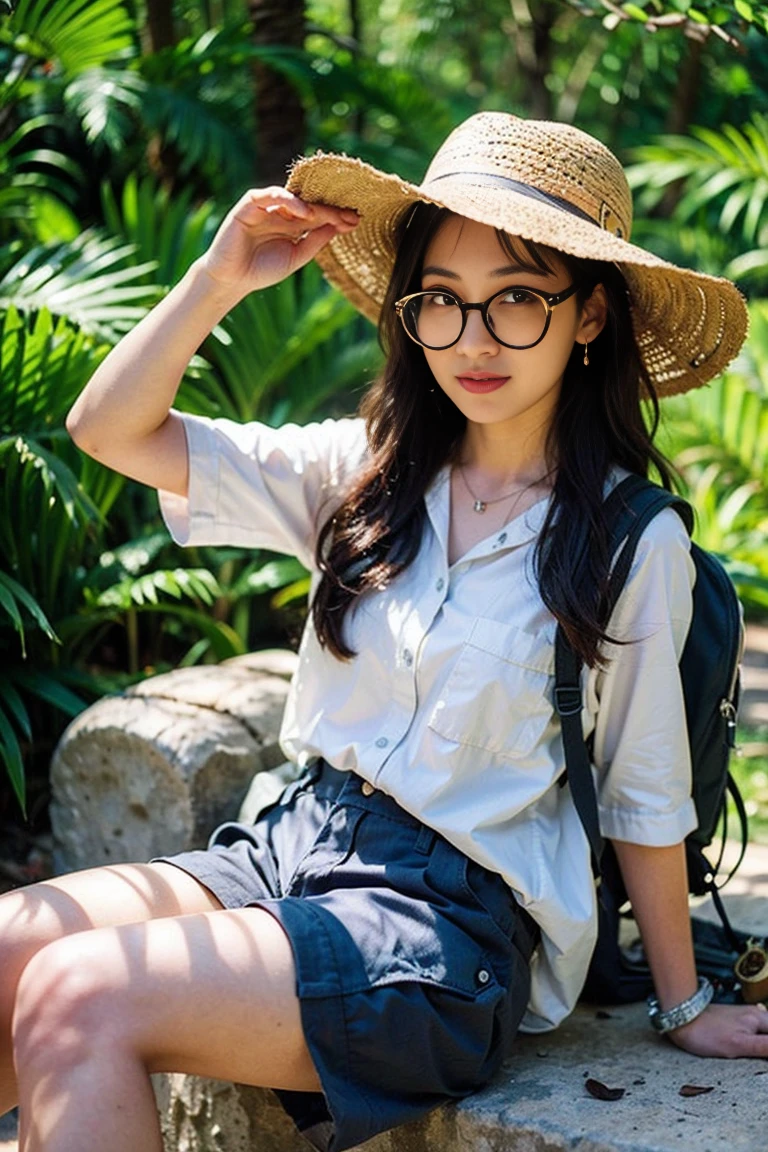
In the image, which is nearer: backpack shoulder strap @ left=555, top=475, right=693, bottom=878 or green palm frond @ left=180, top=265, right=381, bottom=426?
backpack shoulder strap @ left=555, top=475, right=693, bottom=878

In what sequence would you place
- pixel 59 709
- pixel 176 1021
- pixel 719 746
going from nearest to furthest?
pixel 176 1021 → pixel 719 746 → pixel 59 709

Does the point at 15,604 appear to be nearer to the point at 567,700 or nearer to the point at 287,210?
the point at 287,210

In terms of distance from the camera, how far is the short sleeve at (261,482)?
7.56 feet

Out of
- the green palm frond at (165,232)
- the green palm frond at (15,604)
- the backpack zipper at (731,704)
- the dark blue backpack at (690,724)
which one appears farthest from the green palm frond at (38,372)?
the backpack zipper at (731,704)

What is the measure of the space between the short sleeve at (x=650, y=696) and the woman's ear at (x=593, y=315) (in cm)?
32

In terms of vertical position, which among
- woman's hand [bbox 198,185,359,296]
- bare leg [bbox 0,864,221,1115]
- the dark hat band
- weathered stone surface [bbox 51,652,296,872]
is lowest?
weathered stone surface [bbox 51,652,296,872]

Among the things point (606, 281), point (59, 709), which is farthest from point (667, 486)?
point (59, 709)

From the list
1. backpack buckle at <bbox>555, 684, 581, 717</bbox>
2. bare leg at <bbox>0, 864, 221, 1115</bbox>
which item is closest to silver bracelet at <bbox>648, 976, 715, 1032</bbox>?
backpack buckle at <bbox>555, 684, 581, 717</bbox>

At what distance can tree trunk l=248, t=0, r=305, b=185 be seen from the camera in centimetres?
460

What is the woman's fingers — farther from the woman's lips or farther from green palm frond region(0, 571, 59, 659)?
green palm frond region(0, 571, 59, 659)

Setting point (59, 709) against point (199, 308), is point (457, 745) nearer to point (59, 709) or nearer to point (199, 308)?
point (199, 308)

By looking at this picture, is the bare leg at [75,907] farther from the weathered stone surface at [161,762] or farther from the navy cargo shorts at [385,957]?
the weathered stone surface at [161,762]

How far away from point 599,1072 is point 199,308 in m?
1.32

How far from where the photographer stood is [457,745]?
6.77 feet
